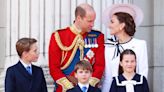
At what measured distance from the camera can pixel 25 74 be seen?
6.28 m

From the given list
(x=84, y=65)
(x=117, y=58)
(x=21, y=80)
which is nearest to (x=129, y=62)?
(x=117, y=58)

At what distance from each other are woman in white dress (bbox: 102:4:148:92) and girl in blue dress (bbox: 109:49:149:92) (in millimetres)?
228

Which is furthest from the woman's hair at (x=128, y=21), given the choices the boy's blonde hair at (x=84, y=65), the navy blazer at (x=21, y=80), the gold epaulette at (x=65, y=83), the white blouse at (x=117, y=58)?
the navy blazer at (x=21, y=80)

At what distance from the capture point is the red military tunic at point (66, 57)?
6277mm

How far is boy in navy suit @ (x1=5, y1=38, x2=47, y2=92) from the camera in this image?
6.20m

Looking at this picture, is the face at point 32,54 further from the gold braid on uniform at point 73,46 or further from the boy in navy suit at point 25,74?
the gold braid on uniform at point 73,46

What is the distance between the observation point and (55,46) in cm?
636

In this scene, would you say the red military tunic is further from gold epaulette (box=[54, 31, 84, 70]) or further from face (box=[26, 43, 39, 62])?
face (box=[26, 43, 39, 62])

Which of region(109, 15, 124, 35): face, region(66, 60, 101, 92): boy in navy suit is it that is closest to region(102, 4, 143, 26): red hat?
region(109, 15, 124, 35): face

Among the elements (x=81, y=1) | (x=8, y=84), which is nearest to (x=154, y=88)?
(x=81, y=1)

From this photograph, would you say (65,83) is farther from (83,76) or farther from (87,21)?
(87,21)

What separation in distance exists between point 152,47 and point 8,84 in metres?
3.01

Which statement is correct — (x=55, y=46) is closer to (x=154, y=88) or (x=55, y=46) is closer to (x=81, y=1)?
(x=81, y=1)

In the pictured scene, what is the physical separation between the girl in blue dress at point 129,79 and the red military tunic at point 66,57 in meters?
0.28
